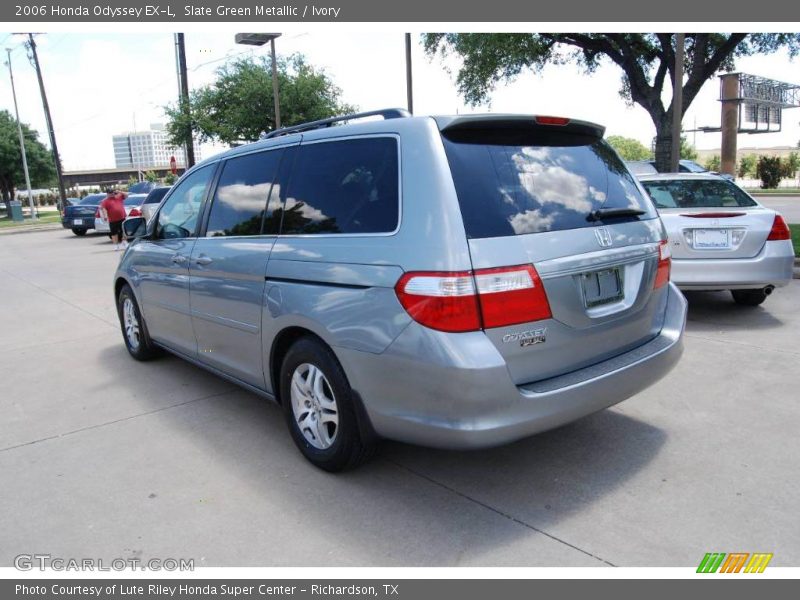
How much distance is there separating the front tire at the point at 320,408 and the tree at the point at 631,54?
12.6m

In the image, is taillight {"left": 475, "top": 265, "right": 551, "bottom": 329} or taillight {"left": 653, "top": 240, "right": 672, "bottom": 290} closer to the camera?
taillight {"left": 475, "top": 265, "right": 551, "bottom": 329}

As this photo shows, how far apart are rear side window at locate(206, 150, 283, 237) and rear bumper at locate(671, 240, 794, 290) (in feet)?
14.5

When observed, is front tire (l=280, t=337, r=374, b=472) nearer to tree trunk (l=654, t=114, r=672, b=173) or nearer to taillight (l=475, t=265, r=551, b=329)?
taillight (l=475, t=265, r=551, b=329)

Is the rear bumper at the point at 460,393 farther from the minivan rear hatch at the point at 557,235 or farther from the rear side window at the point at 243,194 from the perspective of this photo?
the rear side window at the point at 243,194

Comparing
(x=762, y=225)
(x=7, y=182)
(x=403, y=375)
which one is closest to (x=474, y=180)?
(x=403, y=375)

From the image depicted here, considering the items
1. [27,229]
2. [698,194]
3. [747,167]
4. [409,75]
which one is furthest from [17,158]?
[747,167]

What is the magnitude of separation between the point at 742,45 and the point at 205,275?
16104 mm

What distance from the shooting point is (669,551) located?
262cm

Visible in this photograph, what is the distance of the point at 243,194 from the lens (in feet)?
13.2

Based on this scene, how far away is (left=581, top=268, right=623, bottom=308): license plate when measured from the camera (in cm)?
303

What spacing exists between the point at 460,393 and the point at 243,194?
7.17 ft

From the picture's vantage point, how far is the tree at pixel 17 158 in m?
44.7

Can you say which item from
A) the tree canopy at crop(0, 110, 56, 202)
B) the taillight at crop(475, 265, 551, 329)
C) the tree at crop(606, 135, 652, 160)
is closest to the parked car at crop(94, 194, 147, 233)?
the taillight at crop(475, 265, 551, 329)

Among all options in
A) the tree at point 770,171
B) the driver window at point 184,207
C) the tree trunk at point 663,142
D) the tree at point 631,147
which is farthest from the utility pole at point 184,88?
the tree at point 631,147
